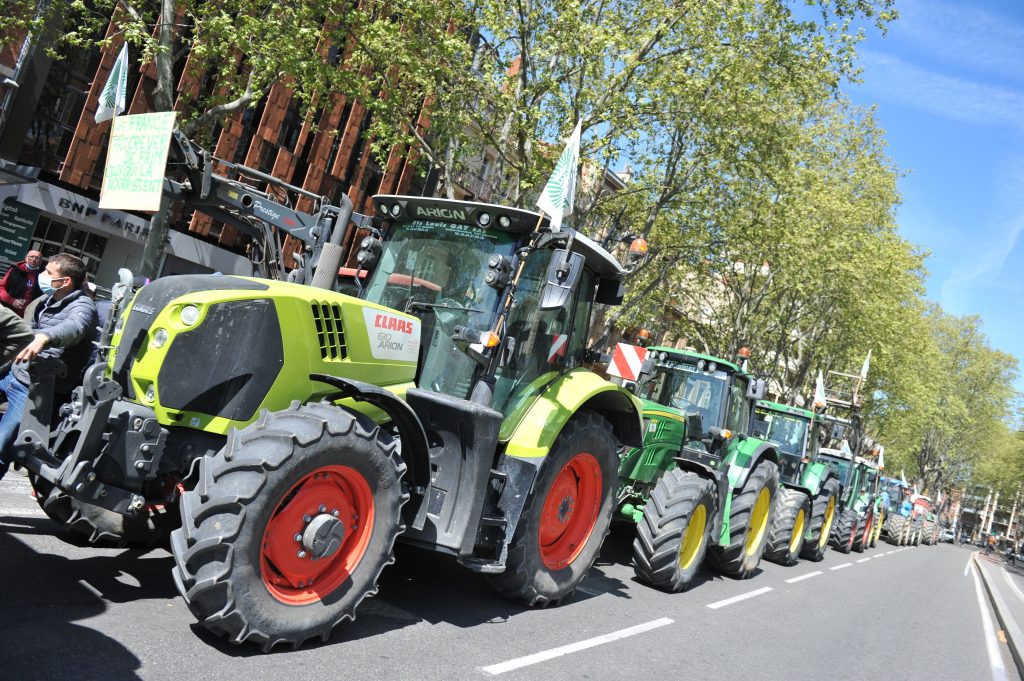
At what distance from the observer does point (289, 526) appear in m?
4.12

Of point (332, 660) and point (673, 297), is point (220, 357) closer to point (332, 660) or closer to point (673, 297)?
point (332, 660)

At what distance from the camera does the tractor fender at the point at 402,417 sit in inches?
171

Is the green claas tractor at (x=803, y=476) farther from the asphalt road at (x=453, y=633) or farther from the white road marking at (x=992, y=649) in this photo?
the asphalt road at (x=453, y=633)

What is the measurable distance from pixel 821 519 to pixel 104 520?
538 inches

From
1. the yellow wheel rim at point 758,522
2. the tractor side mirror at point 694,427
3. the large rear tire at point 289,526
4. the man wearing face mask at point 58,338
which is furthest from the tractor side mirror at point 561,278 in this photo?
the yellow wheel rim at point 758,522

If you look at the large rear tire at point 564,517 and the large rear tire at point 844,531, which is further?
the large rear tire at point 844,531

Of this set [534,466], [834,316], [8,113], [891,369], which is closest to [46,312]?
[534,466]

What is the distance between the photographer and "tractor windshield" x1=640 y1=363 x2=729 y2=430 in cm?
985

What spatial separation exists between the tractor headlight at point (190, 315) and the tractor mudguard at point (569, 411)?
7.64ft

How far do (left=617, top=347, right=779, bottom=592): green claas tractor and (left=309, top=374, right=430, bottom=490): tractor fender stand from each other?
11.2 ft

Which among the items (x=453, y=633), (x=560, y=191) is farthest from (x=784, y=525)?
(x=453, y=633)

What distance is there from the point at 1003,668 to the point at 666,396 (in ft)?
15.4

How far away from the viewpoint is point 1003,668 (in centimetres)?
895

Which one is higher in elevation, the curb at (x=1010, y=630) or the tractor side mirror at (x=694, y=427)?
the tractor side mirror at (x=694, y=427)
